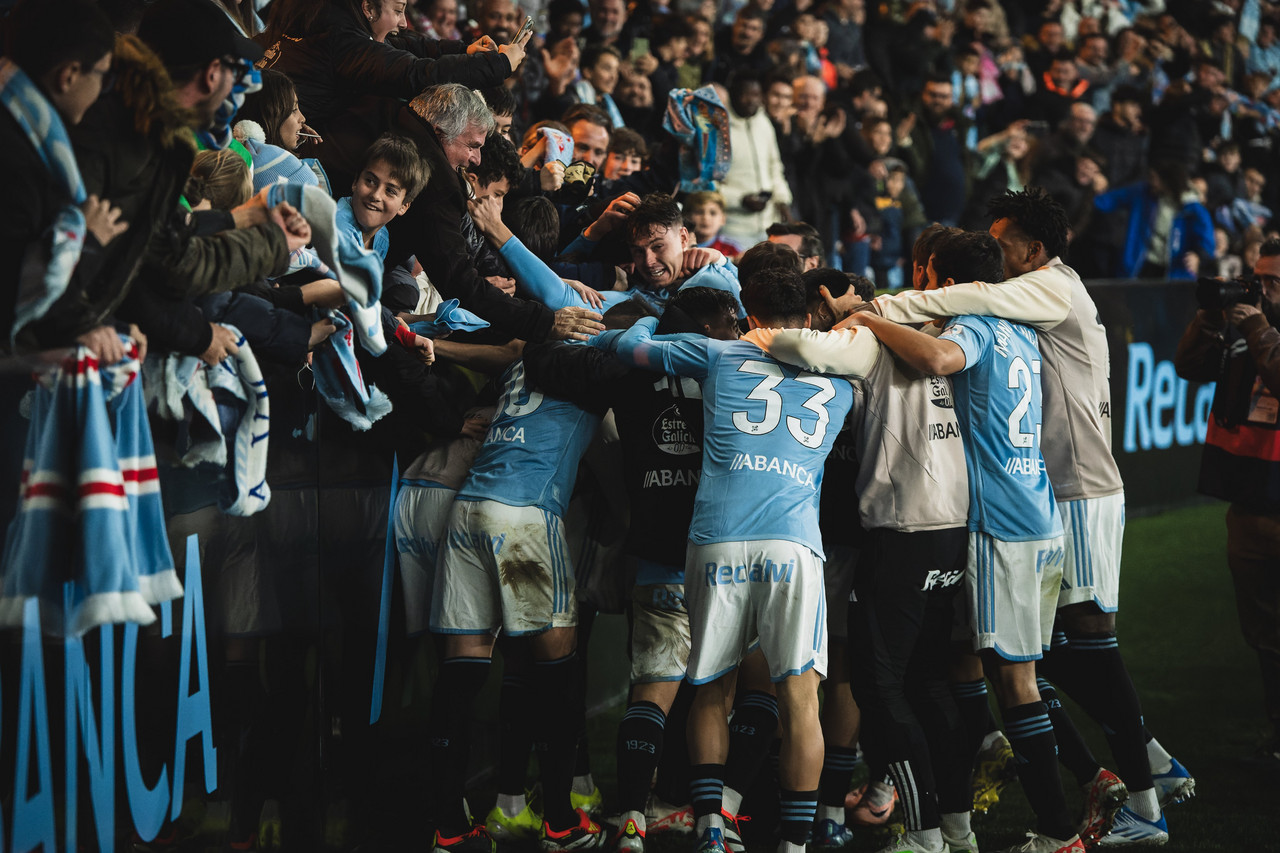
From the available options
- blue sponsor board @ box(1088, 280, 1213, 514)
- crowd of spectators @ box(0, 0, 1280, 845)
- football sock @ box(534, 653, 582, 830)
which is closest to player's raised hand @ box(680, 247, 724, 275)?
crowd of spectators @ box(0, 0, 1280, 845)

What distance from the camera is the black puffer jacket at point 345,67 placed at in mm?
4715

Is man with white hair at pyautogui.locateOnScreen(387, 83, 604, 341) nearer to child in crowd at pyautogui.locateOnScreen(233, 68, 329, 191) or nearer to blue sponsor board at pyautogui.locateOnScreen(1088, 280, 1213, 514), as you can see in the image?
child in crowd at pyautogui.locateOnScreen(233, 68, 329, 191)

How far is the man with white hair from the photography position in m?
4.51

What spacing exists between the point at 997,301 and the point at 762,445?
114 cm

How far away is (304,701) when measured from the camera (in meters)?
4.06

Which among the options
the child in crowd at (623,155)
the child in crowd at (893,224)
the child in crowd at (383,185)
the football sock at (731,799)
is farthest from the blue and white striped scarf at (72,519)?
the child in crowd at (893,224)

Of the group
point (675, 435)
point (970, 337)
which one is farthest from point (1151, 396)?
point (675, 435)

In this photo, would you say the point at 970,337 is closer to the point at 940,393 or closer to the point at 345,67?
the point at 940,393

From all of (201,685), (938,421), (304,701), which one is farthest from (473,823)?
(938,421)

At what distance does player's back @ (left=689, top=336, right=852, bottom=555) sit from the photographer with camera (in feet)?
8.06

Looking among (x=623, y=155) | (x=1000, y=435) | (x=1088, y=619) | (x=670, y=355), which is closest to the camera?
(x=670, y=355)

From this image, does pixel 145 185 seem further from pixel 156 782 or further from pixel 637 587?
pixel 637 587

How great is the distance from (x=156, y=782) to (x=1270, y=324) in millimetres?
5123

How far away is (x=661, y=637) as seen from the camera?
4.56 metres
